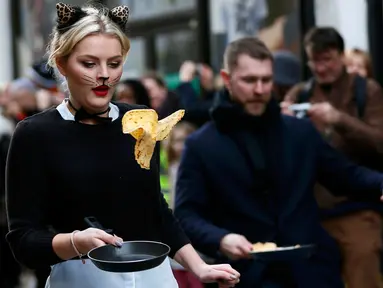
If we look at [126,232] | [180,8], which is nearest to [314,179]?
[126,232]

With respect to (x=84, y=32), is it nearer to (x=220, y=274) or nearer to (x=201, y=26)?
(x=220, y=274)

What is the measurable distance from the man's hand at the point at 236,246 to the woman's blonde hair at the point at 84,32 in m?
1.23

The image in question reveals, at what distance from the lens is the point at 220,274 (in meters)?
3.03

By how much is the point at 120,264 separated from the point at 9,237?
1.52ft

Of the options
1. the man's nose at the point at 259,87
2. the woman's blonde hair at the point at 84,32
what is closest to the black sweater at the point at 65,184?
Result: the woman's blonde hair at the point at 84,32

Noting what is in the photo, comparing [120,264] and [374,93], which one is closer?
[120,264]

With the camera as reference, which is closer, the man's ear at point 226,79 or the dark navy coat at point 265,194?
the dark navy coat at point 265,194

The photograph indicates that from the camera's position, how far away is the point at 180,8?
1028 cm

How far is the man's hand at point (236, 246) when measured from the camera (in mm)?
3828

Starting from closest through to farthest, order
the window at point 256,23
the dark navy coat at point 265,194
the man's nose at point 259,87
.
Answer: the dark navy coat at point 265,194 < the man's nose at point 259,87 < the window at point 256,23

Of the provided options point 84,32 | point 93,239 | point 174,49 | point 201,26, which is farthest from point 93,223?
point 174,49

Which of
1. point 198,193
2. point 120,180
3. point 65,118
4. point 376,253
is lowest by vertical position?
point 376,253

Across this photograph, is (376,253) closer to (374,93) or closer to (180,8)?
(374,93)

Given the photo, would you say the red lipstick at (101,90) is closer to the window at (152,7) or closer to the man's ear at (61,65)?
the man's ear at (61,65)
